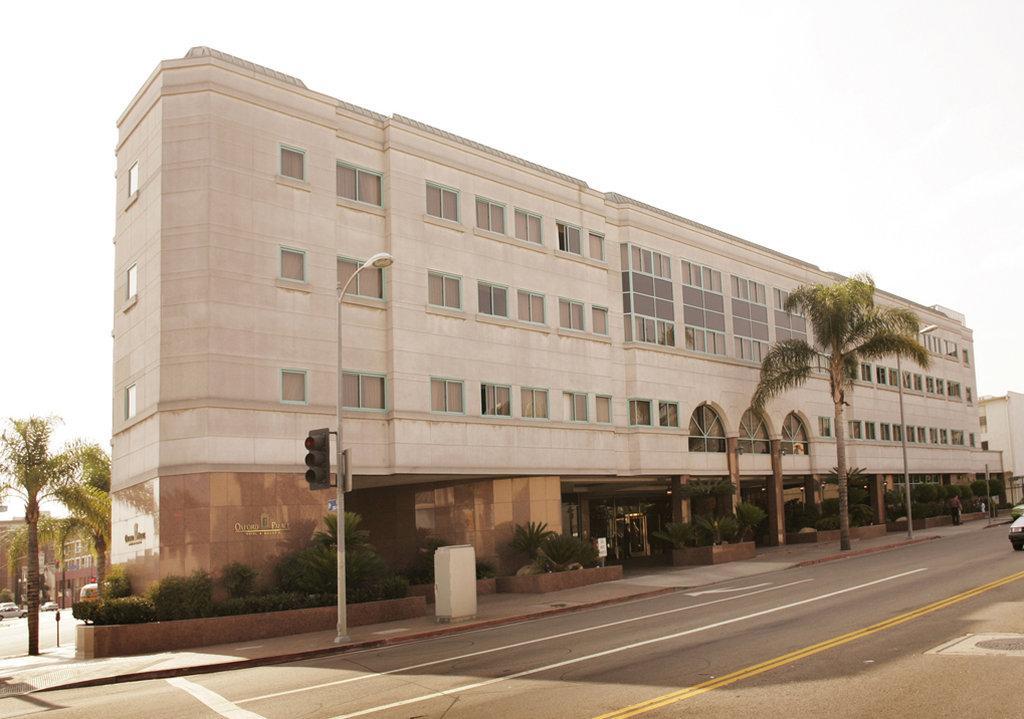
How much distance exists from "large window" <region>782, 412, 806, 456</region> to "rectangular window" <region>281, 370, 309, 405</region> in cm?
3109

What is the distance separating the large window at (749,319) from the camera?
5009 cm

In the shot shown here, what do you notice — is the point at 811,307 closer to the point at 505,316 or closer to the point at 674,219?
the point at 674,219

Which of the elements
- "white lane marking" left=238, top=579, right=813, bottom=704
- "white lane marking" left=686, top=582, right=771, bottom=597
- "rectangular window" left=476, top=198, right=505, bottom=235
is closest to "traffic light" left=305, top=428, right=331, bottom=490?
"white lane marking" left=238, top=579, right=813, bottom=704

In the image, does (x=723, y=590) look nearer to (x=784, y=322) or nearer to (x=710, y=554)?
(x=710, y=554)

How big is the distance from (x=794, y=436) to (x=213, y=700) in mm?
43638

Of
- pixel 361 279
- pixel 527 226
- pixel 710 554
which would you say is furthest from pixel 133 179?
pixel 710 554

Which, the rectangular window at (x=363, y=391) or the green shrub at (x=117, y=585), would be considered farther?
the rectangular window at (x=363, y=391)

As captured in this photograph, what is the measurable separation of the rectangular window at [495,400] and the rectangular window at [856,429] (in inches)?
1244

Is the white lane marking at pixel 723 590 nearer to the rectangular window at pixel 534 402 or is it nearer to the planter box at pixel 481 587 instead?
the planter box at pixel 481 587

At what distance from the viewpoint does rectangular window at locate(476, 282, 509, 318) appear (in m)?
36.1

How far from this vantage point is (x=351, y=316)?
1248 inches

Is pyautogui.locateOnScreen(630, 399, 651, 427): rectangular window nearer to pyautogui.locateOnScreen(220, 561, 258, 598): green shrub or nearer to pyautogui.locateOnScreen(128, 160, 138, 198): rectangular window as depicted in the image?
pyautogui.locateOnScreen(220, 561, 258, 598): green shrub

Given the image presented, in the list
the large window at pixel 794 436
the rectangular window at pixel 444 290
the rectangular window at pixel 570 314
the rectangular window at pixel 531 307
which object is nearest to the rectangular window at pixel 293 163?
the rectangular window at pixel 444 290

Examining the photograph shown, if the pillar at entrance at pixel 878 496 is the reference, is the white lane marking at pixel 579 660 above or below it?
below
